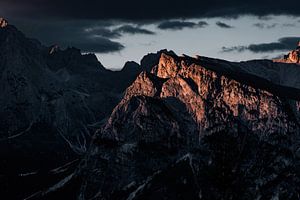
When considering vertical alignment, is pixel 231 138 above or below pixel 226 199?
above

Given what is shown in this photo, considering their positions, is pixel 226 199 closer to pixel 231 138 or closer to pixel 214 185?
pixel 214 185

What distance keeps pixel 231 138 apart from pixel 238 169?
9.04 metres

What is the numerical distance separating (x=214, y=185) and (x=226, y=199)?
195 inches

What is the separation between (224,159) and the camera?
465ft

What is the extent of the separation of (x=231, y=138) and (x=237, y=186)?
1035 cm

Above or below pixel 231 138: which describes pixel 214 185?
below

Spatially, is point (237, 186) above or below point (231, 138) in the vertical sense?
below

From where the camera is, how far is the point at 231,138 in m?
145

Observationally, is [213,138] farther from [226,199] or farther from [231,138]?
[226,199]

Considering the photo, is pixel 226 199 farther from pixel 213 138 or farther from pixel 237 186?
pixel 213 138

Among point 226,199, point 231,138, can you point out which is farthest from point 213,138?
point 226,199

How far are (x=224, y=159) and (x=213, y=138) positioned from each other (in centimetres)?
604

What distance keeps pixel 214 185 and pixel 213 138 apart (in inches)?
407

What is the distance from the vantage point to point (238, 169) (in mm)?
137875
